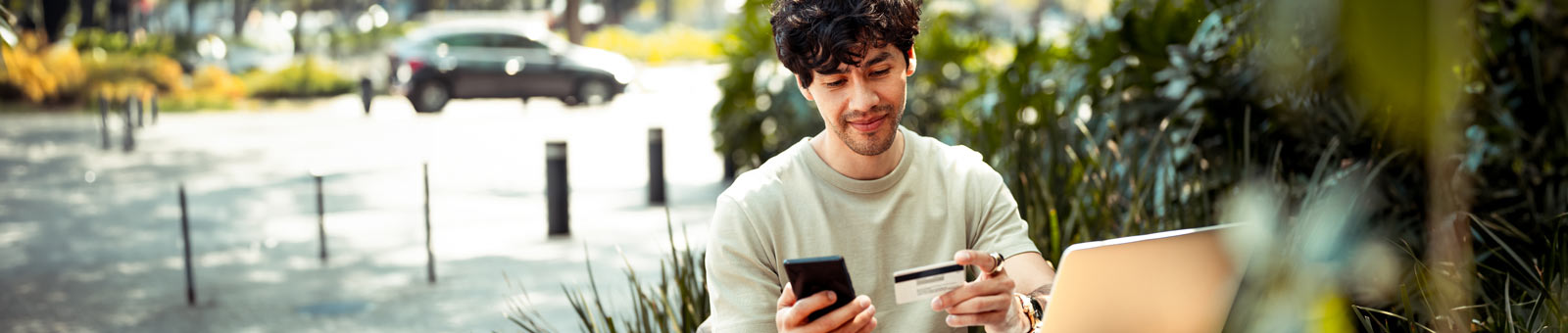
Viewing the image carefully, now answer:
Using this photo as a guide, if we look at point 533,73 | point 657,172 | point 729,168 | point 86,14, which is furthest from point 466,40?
point 657,172

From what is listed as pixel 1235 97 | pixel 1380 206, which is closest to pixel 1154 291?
pixel 1380 206

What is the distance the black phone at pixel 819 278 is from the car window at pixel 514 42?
2158 centimetres

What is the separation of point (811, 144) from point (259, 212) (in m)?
8.50

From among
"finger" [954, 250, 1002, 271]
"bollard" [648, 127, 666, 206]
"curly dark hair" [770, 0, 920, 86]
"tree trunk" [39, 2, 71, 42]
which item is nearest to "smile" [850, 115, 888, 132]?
"curly dark hair" [770, 0, 920, 86]

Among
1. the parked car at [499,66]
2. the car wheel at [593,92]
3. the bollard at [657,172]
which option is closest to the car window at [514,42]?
the parked car at [499,66]

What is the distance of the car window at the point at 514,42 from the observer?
22.9 meters

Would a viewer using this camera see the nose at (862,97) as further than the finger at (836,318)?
Yes

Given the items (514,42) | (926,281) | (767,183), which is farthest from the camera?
(514,42)

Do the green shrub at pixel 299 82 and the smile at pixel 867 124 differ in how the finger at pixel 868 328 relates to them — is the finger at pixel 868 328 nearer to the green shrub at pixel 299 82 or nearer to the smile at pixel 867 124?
the smile at pixel 867 124

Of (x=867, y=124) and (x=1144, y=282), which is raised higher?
(x=867, y=124)

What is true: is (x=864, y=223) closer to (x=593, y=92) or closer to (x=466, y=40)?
(x=593, y=92)

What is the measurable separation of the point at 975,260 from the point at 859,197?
17.3 inches

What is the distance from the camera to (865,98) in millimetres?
2135

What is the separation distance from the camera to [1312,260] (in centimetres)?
298
